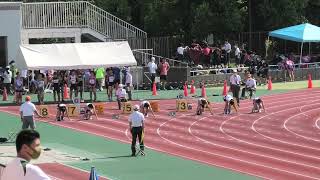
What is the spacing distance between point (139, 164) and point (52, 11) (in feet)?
87.7

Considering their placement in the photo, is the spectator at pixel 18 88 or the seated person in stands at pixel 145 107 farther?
the spectator at pixel 18 88

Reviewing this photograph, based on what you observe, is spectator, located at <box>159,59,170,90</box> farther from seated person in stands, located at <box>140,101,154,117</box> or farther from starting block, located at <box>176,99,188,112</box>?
seated person in stands, located at <box>140,101,154,117</box>

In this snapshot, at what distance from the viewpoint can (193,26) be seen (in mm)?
49156

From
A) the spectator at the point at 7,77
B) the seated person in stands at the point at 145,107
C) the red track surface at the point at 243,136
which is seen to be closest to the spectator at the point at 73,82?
the red track surface at the point at 243,136

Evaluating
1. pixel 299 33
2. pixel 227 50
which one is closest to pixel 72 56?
pixel 227 50

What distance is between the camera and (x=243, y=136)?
25.0 meters

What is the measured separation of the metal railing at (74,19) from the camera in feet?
147

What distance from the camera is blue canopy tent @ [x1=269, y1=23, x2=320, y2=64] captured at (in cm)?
4669

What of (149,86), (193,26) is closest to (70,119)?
(149,86)

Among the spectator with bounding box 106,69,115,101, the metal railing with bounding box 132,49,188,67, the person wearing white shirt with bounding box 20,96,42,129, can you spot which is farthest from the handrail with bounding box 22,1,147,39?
the person wearing white shirt with bounding box 20,96,42,129

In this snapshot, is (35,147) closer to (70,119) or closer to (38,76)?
(70,119)

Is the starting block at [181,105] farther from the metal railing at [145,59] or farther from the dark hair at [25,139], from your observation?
the dark hair at [25,139]

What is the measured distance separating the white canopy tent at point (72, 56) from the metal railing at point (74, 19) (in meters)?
8.48

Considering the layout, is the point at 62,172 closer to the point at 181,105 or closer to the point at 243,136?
the point at 243,136
